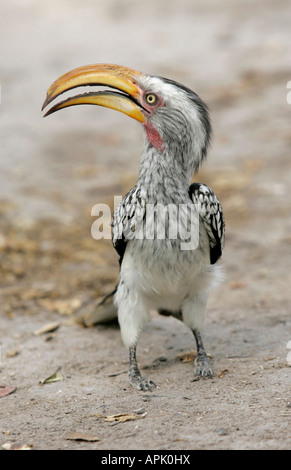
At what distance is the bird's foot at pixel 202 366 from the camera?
490cm

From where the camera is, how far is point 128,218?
4.84 m

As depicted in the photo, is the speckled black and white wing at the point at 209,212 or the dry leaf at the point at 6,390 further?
the dry leaf at the point at 6,390

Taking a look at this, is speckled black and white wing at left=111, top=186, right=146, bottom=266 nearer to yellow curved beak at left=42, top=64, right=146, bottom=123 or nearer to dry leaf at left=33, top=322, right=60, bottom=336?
yellow curved beak at left=42, top=64, right=146, bottom=123

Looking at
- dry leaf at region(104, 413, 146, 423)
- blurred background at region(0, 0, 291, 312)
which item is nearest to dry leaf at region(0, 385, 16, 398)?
dry leaf at region(104, 413, 146, 423)

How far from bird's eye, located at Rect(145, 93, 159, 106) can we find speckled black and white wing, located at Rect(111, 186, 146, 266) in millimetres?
687

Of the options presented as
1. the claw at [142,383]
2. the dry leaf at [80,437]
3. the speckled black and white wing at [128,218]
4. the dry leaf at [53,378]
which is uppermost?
the speckled black and white wing at [128,218]

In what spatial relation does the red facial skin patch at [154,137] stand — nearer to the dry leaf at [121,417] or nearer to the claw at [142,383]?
the claw at [142,383]

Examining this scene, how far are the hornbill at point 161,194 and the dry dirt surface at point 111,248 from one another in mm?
Answer: 591

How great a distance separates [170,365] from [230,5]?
16447mm

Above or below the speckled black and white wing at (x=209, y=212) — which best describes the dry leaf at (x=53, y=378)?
below

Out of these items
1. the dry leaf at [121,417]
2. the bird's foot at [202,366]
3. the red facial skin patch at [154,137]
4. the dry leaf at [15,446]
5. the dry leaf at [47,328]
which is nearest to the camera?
the dry leaf at [15,446]

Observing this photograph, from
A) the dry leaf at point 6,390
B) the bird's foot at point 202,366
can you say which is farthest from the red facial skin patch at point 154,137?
the dry leaf at point 6,390

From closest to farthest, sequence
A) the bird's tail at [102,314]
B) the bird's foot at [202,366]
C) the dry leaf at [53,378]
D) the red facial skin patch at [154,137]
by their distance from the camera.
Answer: the red facial skin patch at [154,137] < the bird's foot at [202,366] < the dry leaf at [53,378] < the bird's tail at [102,314]

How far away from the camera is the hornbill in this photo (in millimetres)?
4699
